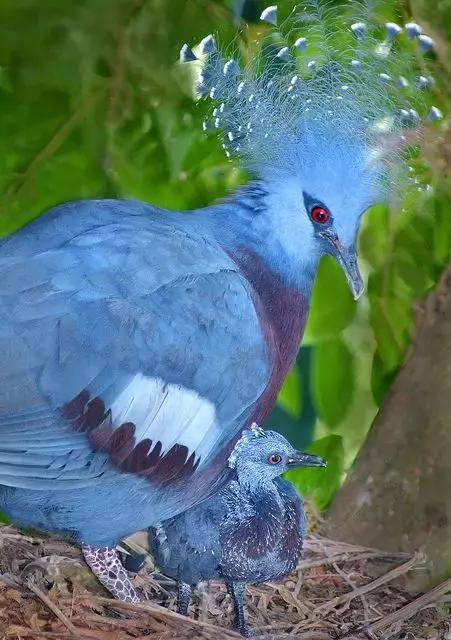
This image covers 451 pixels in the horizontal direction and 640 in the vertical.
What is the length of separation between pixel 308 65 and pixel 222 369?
1.45 ft

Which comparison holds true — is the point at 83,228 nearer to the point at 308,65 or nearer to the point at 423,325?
the point at 308,65

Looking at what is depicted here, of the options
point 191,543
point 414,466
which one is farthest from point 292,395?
point 191,543

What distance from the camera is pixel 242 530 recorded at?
1099 millimetres

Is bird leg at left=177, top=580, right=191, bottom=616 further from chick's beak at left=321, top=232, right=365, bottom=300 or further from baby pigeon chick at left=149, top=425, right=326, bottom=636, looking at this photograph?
chick's beak at left=321, top=232, right=365, bottom=300

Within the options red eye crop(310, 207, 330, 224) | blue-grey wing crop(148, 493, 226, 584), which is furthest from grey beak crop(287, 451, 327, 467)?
red eye crop(310, 207, 330, 224)

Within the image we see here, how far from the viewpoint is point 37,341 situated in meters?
0.97

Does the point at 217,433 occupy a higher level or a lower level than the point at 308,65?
lower

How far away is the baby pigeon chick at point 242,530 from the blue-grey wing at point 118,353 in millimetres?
73

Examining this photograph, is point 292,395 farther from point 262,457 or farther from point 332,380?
point 262,457

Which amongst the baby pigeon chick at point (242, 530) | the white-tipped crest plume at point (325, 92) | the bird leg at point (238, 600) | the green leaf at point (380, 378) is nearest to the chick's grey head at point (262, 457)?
the baby pigeon chick at point (242, 530)

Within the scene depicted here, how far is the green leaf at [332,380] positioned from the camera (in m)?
1.35

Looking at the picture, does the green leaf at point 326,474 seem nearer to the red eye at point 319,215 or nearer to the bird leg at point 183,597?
the bird leg at point 183,597

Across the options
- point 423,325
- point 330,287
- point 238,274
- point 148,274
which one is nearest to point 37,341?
→ point 148,274

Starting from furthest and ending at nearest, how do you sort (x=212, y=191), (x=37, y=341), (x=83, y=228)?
(x=212, y=191)
(x=83, y=228)
(x=37, y=341)
